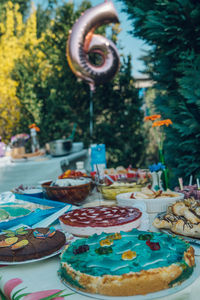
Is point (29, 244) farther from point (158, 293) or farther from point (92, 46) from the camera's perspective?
point (92, 46)

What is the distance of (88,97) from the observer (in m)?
6.53

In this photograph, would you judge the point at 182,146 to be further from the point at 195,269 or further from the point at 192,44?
the point at 195,269

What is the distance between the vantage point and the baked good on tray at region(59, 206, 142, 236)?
998mm

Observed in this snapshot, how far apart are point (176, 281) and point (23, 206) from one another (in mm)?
843

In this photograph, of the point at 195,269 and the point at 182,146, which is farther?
the point at 182,146

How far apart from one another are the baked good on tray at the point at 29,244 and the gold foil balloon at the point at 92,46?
4.40 meters

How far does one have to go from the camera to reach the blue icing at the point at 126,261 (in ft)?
2.25

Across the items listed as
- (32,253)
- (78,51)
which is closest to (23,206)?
(32,253)

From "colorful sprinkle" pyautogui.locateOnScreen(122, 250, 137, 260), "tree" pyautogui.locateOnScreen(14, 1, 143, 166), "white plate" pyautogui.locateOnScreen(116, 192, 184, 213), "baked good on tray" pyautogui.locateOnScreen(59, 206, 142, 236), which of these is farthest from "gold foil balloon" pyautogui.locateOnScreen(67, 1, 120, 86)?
"colorful sprinkle" pyautogui.locateOnScreen(122, 250, 137, 260)

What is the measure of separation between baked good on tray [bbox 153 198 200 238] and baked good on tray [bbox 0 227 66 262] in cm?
36

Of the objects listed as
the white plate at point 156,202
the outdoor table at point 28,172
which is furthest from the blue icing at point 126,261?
the outdoor table at point 28,172

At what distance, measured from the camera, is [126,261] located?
0.72m

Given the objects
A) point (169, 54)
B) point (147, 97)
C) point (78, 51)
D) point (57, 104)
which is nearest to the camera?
point (169, 54)

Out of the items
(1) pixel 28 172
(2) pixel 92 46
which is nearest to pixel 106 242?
(1) pixel 28 172
